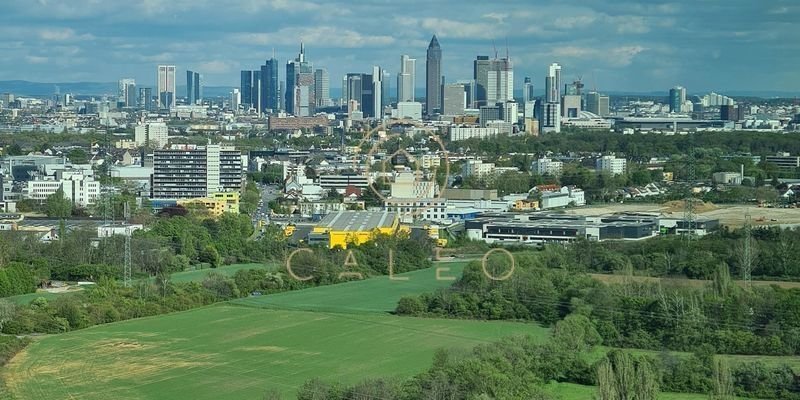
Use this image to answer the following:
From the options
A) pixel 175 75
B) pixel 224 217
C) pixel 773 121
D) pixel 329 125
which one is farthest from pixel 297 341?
pixel 175 75

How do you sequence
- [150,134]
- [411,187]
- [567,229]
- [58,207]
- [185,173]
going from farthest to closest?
[150,134]
[185,173]
[411,187]
[58,207]
[567,229]

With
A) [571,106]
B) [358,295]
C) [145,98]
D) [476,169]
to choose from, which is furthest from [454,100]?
[358,295]

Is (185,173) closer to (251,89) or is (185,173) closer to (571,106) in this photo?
(571,106)

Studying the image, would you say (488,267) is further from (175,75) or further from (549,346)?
(175,75)

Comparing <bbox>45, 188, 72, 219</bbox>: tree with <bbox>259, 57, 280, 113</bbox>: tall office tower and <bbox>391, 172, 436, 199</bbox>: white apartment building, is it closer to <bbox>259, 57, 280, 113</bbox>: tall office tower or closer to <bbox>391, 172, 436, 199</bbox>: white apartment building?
<bbox>391, 172, 436, 199</bbox>: white apartment building

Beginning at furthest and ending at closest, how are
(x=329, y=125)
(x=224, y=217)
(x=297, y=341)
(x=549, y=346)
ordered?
(x=329, y=125)
(x=224, y=217)
(x=297, y=341)
(x=549, y=346)
